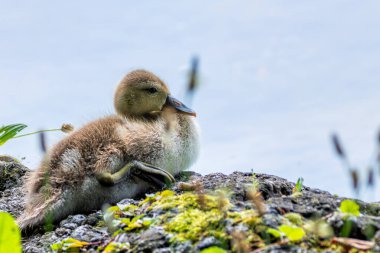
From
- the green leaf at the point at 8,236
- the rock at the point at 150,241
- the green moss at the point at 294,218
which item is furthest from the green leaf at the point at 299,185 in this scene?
the green leaf at the point at 8,236

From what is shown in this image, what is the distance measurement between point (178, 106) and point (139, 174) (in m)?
1.15

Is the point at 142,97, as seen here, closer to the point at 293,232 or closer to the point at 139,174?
the point at 139,174

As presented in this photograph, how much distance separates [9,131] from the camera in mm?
7082

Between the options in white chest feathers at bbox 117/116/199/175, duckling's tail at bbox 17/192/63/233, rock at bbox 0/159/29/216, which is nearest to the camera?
duckling's tail at bbox 17/192/63/233

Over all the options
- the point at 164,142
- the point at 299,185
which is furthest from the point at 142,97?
the point at 299,185

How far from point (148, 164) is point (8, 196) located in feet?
6.87

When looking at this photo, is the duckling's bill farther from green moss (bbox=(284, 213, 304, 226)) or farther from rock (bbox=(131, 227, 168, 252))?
green moss (bbox=(284, 213, 304, 226))

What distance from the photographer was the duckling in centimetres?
537

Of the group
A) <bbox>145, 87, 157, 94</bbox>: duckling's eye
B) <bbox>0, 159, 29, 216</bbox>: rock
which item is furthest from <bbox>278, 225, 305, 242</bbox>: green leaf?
<bbox>0, 159, 29, 216</bbox>: rock

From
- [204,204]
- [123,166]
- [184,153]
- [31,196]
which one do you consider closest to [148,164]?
[123,166]

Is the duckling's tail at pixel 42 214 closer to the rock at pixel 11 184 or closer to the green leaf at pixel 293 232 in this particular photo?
the rock at pixel 11 184

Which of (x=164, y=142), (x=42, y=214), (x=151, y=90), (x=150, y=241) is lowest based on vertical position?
(x=42, y=214)

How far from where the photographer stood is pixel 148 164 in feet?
18.5

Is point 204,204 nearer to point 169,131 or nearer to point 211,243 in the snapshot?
point 211,243
